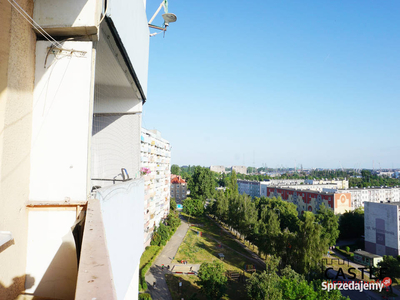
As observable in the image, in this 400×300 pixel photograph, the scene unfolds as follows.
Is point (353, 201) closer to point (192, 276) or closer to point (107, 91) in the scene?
point (192, 276)

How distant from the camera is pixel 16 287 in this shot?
1870 mm

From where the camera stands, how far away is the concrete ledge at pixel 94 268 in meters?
0.98

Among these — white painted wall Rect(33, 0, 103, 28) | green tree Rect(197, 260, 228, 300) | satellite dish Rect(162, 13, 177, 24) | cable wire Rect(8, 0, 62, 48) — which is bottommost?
green tree Rect(197, 260, 228, 300)

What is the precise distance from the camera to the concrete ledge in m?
0.98

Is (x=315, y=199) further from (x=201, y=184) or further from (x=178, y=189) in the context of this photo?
(x=178, y=189)

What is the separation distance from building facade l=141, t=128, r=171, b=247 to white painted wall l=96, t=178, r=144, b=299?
16223 mm

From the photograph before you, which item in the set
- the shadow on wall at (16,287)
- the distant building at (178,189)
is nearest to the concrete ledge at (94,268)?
the shadow on wall at (16,287)

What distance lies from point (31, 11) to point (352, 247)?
33598 mm

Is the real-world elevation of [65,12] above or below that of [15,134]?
above

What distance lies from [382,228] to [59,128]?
1209 inches

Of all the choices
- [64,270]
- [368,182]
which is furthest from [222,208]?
[368,182]

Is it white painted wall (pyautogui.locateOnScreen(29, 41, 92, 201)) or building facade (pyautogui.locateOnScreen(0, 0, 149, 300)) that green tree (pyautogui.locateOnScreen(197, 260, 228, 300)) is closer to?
building facade (pyautogui.locateOnScreen(0, 0, 149, 300))

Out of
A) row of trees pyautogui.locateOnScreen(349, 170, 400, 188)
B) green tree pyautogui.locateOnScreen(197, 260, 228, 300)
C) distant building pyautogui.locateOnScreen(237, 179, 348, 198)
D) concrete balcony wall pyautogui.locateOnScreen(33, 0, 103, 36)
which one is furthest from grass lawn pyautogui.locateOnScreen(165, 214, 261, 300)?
row of trees pyautogui.locateOnScreen(349, 170, 400, 188)

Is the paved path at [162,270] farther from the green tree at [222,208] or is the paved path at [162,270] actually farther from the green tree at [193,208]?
the green tree at [222,208]
